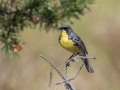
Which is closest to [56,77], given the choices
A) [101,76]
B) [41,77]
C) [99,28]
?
[41,77]

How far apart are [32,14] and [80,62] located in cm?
275

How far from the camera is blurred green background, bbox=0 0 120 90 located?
15.9 feet

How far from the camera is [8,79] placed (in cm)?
459

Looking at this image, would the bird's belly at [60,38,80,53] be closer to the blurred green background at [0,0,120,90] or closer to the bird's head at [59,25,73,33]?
the bird's head at [59,25,73,33]

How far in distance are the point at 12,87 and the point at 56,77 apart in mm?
780

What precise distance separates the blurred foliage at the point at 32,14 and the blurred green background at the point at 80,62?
175cm

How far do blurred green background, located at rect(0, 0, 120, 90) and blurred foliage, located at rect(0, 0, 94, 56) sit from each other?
5.73 ft

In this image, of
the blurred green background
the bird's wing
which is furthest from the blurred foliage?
the blurred green background

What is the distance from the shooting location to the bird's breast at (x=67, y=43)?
221 cm

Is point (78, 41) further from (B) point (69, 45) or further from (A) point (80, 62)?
(A) point (80, 62)

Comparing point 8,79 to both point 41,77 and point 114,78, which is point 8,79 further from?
point 114,78

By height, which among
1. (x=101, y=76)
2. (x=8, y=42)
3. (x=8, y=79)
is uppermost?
(x=8, y=42)

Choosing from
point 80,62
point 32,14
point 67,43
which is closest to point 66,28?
point 67,43

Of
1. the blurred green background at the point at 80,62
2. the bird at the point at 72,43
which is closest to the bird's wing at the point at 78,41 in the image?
the bird at the point at 72,43
